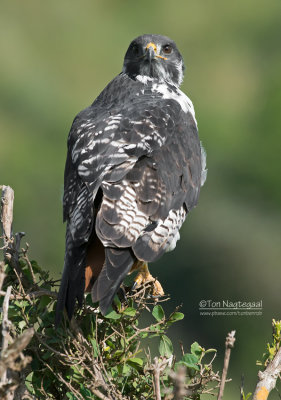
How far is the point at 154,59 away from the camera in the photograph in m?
4.57

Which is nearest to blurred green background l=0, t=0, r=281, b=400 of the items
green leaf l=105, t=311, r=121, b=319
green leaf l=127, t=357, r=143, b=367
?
green leaf l=105, t=311, r=121, b=319

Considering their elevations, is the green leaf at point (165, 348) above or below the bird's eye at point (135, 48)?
below

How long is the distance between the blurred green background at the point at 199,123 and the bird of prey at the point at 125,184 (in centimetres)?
51

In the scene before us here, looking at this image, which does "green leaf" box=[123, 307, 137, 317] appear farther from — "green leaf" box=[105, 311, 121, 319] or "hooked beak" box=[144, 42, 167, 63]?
"hooked beak" box=[144, 42, 167, 63]

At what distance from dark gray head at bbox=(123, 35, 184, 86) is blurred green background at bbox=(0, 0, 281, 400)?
0.76m

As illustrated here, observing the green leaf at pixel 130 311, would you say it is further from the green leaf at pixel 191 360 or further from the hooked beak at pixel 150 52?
the hooked beak at pixel 150 52

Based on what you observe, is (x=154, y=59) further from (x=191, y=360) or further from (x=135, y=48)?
(x=191, y=360)

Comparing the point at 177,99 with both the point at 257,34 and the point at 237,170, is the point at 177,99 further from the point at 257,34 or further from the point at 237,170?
the point at 257,34

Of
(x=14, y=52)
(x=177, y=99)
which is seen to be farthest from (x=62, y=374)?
(x=14, y=52)

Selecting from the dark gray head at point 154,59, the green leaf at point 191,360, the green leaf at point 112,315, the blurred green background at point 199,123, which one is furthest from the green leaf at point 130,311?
the dark gray head at point 154,59

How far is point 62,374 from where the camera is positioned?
3064 millimetres

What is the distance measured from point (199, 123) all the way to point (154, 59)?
10086mm

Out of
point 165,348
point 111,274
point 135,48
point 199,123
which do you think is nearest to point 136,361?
point 165,348

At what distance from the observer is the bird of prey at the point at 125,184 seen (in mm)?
3234
